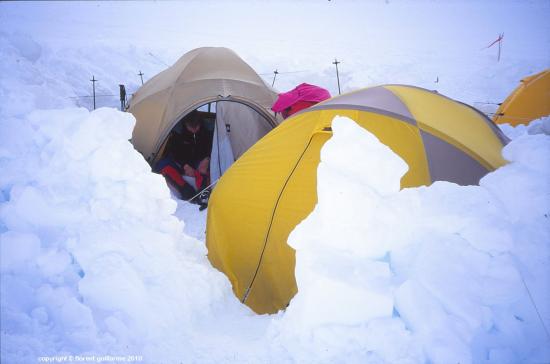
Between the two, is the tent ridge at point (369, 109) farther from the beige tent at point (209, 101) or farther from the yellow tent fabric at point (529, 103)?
the yellow tent fabric at point (529, 103)

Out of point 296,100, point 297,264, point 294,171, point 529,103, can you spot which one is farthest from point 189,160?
point 529,103

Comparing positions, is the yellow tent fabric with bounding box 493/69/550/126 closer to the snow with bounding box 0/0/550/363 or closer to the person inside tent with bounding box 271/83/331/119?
the person inside tent with bounding box 271/83/331/119

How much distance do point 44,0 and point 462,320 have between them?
87.9 feet

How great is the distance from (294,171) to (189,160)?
3.18 m

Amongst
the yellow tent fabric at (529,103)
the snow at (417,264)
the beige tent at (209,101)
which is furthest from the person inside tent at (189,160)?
the yellow tent fabric at (529,103)

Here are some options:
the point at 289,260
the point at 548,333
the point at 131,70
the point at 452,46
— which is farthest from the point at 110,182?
the point at 452,46

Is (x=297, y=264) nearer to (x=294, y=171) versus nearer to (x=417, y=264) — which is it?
(x=417, y=264)

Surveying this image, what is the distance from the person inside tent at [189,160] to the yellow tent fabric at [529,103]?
511 cm

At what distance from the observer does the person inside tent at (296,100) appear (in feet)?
16.1

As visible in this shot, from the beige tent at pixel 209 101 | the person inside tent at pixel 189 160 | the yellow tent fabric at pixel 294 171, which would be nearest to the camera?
the yellow tent fabric at pixel 294 171

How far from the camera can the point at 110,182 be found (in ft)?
6.95

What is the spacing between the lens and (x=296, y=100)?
4.86 m

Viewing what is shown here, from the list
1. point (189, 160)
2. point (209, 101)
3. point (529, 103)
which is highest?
point (529, 103)

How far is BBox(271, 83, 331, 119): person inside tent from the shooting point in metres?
4.89
